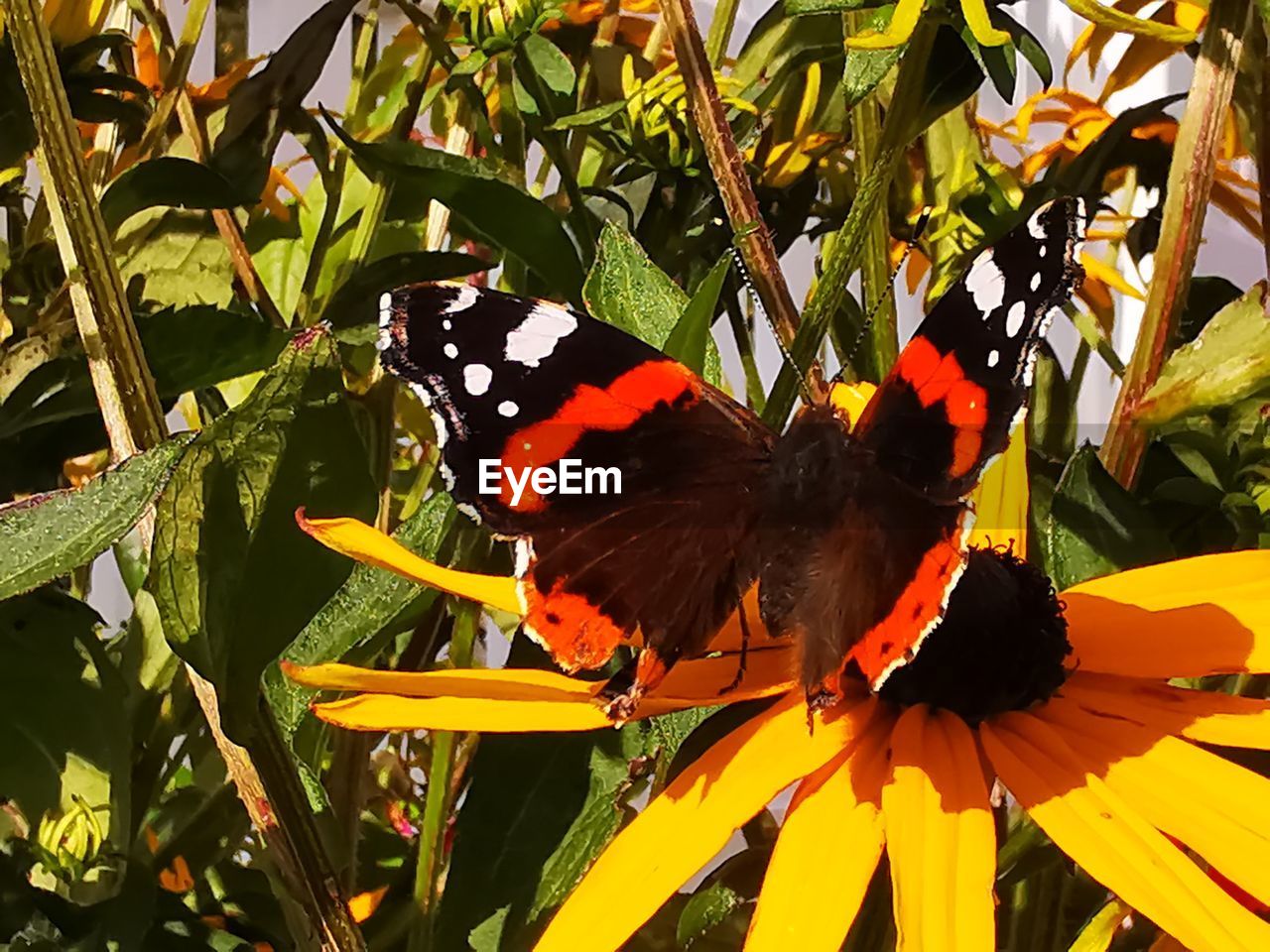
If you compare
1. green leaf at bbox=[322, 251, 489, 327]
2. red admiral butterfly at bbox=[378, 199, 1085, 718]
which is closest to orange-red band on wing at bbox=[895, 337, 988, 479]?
red admiral butterfly at bbox=[378, 199, 1085, 718]

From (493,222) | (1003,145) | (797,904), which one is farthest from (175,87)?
(1003,145)

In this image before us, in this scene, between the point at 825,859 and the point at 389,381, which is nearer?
the point at 825,859

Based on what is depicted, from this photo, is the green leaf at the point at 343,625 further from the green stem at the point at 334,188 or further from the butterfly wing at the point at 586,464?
the green stem at the point at 334,188

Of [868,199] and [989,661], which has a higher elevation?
[868,199]

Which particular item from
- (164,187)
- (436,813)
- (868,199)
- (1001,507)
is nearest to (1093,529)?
(1001,507)

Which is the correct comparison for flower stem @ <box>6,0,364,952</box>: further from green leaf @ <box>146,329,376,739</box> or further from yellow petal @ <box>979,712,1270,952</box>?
yellow petal @ <box>979,712,1270,952</box>

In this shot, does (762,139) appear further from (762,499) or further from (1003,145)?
(1003,145)

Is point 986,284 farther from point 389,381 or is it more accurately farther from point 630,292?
point 389,381
